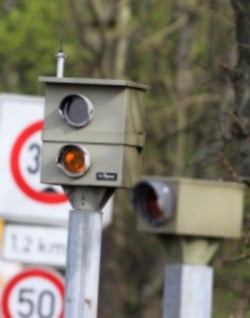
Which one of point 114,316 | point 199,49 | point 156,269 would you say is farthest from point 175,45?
point 114,316

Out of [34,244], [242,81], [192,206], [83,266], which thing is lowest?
[83,266]

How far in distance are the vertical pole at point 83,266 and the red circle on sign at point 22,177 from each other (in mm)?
2414

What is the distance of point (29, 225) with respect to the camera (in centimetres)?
984

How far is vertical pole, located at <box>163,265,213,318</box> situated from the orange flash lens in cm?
169

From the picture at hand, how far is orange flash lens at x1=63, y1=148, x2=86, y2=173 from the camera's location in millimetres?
7469

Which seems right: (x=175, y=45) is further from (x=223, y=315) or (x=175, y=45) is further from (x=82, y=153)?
(x=82, y=153)

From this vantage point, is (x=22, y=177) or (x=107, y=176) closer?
(x=107, y=176)

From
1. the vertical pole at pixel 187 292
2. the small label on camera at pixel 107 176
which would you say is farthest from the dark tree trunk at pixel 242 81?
the small label on camera at pixel 107 176

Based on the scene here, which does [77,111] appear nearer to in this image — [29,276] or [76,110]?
[76,110]

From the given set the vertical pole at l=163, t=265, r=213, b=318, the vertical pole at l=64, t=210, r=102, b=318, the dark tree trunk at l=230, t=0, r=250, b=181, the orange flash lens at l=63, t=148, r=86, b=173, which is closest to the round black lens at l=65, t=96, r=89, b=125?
the orange flash lens at l=63, t=148, r=86, b=173

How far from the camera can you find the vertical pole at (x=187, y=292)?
8.95 metres

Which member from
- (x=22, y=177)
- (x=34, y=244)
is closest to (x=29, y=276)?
(x=34, y=244)

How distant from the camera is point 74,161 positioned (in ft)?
24.6

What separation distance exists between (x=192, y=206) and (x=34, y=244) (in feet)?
3.80
